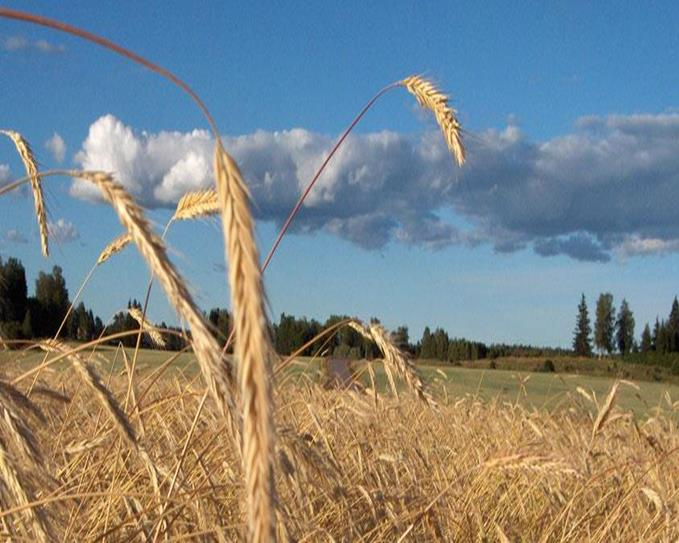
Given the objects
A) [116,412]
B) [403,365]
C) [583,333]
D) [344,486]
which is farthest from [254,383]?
[583,333]

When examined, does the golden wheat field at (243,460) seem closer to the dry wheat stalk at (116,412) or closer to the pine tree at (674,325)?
the dry wheat stalk at (116,412)

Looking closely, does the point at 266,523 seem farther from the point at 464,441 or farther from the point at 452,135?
the point at 464,441

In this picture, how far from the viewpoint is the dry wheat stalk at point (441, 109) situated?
2.94 meters

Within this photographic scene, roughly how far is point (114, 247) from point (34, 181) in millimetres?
373

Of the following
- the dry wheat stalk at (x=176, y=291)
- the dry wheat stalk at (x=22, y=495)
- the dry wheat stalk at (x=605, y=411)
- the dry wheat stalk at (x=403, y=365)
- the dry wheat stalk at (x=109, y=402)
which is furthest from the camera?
the dry wheat stalk at (x=605, y=411)

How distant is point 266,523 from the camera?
0.73 metres

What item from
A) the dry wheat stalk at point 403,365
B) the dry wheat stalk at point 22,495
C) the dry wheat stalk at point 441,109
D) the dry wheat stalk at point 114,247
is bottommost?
the dry wheat stalk at point 22,495

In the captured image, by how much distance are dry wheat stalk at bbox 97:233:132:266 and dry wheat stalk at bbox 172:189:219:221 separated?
555mm

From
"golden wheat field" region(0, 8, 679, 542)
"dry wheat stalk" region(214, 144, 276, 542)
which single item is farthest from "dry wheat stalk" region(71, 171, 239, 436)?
"dry wheat stalk" region(214, 144, 276, 542)

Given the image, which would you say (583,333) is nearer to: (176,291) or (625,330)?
(625,330)

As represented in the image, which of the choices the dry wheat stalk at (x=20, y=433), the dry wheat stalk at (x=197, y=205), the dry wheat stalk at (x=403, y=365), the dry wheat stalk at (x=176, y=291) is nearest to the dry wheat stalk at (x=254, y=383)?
the dry wheat stalk at (x=176, y=291)

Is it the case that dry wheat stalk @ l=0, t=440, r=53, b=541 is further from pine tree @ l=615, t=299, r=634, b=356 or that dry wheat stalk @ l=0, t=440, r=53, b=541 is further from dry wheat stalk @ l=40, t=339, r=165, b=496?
pine tree @ l=615, t=299, r=634, b=356

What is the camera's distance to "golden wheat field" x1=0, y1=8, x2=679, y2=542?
0.81 metres

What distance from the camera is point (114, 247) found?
3.04 meters
